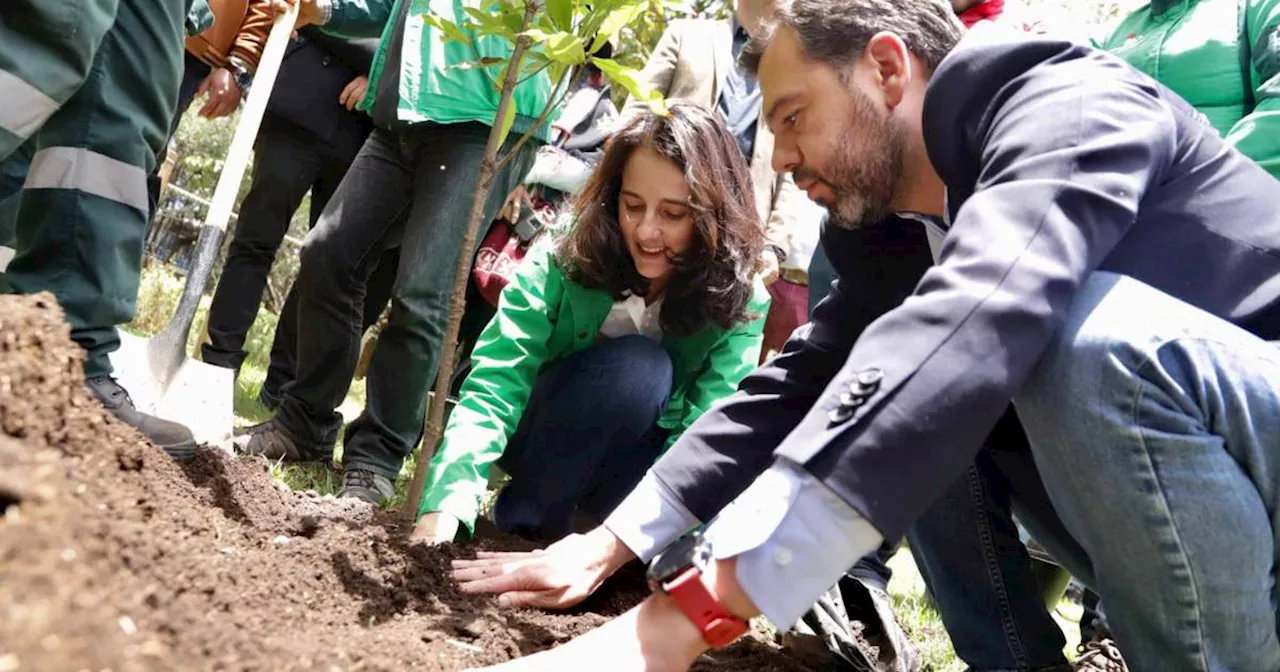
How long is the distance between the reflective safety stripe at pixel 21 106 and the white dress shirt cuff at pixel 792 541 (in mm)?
1497

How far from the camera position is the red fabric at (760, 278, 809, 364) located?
11.7 ft

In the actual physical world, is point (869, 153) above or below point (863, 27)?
below

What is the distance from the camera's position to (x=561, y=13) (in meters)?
1.64

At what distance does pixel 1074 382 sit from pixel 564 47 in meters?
0.91

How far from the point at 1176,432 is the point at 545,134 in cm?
213

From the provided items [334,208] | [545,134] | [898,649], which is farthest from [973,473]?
[334,208]

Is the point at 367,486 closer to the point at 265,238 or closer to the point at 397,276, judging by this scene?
the point at 397,276

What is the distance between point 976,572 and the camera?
5.88 feet

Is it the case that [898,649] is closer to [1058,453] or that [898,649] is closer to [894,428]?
[1058,453]

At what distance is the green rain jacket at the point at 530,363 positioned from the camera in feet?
6.52

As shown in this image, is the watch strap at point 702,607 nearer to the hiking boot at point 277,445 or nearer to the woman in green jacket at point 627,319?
the woman in green jacket at point 627,319

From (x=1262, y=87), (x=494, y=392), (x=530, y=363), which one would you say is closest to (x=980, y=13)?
(x=1262, y=87)

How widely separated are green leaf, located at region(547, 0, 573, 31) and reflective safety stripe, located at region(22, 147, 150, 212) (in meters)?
1.03

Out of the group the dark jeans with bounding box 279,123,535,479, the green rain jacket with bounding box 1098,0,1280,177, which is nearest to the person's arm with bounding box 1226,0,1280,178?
the green rain jacket with bounding box 1098,0,1280,177
